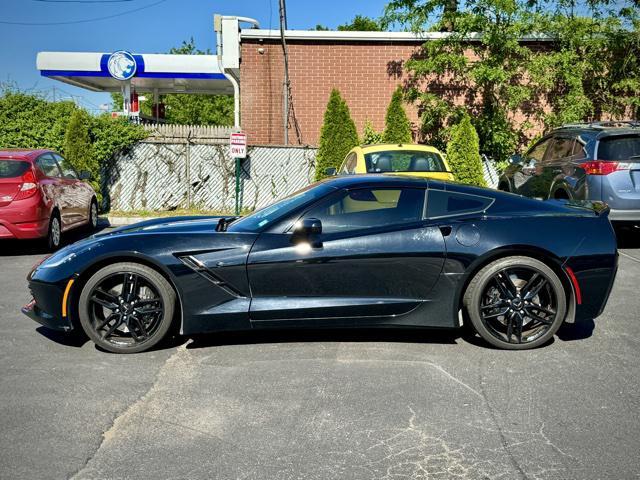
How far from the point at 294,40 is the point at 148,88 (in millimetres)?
20137

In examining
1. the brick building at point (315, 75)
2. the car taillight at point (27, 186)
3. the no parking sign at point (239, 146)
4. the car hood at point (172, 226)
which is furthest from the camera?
the brick building at point (315, 75)

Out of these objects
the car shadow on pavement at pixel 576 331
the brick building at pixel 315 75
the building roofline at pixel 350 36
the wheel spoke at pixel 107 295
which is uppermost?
the building roofline at pixel 350 36

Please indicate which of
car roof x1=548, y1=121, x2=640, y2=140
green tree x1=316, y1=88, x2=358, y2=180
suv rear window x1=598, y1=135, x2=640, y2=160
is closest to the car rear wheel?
suv rear window x1=598, y1=135, x2=640, y2=160

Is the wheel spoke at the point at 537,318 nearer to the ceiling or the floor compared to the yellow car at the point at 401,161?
nearer to the floor

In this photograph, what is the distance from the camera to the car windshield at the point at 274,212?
5.29m

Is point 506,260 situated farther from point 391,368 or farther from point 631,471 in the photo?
point 631,471

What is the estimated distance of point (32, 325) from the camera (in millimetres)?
5969

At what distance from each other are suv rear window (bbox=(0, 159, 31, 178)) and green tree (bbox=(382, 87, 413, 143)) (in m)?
9.88

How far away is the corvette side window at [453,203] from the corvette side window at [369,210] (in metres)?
0.09

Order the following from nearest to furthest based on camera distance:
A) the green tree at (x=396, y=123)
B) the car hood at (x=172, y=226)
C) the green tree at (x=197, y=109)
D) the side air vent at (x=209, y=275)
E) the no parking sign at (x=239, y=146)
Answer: the side air vent at (x=209, y=275)
the car hood at (x=172, y=226)
the no parking sign at (x=239, y=146)
the green tree at (x=396, y=123)
the green tree at (x=197, y=109)

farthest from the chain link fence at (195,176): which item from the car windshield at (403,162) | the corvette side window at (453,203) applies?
the corvette side window at (453,203)

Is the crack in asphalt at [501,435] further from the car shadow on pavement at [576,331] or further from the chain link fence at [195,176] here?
the chain link fence at [195,176]

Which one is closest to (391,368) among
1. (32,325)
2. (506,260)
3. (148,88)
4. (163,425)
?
(506,260)

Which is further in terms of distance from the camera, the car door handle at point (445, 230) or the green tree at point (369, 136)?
the green tree at point (369, 136)
